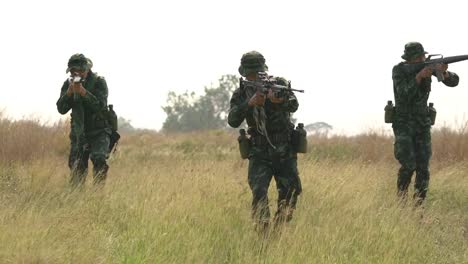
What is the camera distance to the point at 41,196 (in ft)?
17.1

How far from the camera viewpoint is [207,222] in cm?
459

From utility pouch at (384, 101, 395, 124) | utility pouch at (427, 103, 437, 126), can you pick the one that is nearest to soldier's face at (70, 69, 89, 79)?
A: utility pouch at (384, 101, 395, 124)

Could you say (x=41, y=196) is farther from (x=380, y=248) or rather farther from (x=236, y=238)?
(x=380, y=248)

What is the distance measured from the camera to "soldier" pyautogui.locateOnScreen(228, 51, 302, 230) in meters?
4.43

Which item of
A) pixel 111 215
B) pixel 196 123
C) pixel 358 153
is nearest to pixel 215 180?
pixel 111 215

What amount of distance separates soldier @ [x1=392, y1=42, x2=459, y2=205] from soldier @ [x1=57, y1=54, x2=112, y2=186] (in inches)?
131

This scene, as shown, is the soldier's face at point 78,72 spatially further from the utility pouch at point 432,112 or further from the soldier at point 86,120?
the utility pouch at point 432,112

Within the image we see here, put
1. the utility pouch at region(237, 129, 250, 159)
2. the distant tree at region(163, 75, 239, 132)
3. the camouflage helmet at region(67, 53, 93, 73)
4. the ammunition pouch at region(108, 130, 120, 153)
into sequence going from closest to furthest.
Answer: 1. the utility pouch at region(237, 129, 250, 159)
2. the camouflage helmet at region(67, 53, 93, 73)
3. the ammunition pouch at region(108, 130, 120, 153)
4. the distant tree at region(163, 75, 239, 132)

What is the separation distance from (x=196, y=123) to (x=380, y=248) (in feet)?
146

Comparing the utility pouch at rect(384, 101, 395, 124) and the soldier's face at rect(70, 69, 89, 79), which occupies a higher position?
the soldier's face at rect(70, 69, 89, 79)

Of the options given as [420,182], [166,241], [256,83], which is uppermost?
[256,83]

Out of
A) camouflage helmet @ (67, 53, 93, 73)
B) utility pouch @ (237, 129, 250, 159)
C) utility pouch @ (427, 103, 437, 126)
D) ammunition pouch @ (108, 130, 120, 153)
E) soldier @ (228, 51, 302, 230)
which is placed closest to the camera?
soldier @ (228, 51, 302, 230)

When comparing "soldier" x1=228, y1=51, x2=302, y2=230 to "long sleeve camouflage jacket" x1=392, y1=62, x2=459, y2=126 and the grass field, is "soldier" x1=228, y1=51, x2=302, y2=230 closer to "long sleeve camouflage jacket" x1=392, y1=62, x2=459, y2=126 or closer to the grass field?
the grass field

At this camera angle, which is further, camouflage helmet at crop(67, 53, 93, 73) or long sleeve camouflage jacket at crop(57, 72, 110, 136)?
long sleeve camouflage jacket at crop(57, 72, 110, 136)
